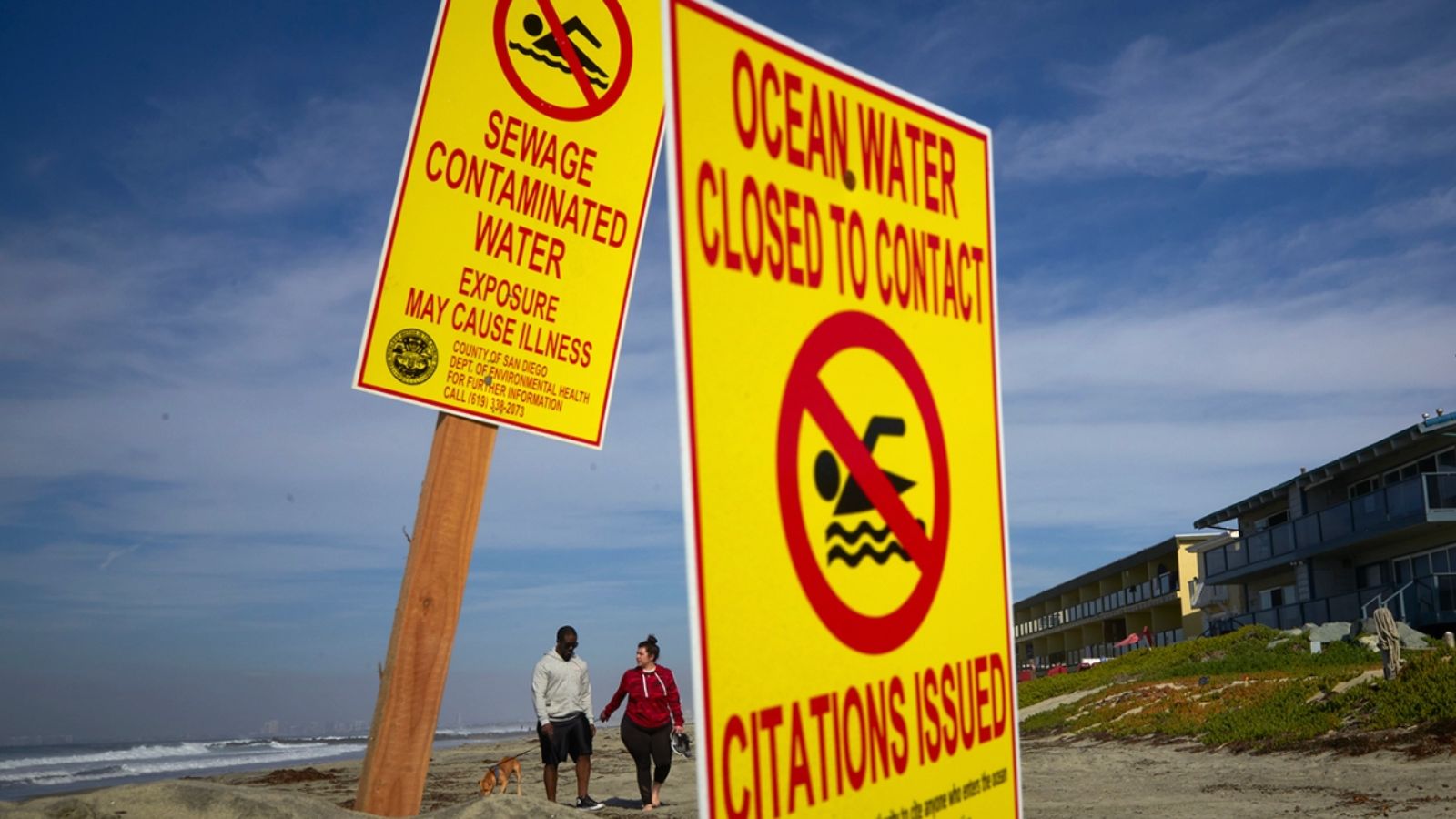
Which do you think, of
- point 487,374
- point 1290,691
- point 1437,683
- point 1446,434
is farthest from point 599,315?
point 1446,434

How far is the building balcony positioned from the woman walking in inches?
919

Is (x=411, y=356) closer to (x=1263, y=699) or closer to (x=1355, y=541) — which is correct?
(x=1263, y=699)

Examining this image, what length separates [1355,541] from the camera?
106 ft

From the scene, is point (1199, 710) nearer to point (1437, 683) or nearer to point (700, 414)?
point (1437, 683)

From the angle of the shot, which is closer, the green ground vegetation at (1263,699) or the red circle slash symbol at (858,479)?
the red circle slash symbol at (858,479)

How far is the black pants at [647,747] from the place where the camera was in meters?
11.9

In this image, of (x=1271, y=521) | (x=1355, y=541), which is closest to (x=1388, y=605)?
(x=1355, y=541)

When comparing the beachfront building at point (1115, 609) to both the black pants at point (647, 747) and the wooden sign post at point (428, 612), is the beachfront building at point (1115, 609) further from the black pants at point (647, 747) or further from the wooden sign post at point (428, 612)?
the wooden sign post at point (428, 612)

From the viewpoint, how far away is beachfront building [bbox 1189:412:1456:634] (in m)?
28.8

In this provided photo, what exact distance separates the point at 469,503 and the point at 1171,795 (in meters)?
9.22

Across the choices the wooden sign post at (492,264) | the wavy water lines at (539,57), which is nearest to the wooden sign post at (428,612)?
the wooden sign post at (492,264)

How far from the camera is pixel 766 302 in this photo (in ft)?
5.78

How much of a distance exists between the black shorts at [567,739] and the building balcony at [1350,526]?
24347 millimetres

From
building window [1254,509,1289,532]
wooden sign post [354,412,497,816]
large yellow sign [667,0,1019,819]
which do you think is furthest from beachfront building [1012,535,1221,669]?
large yellow sign [667,0,1019,819]
